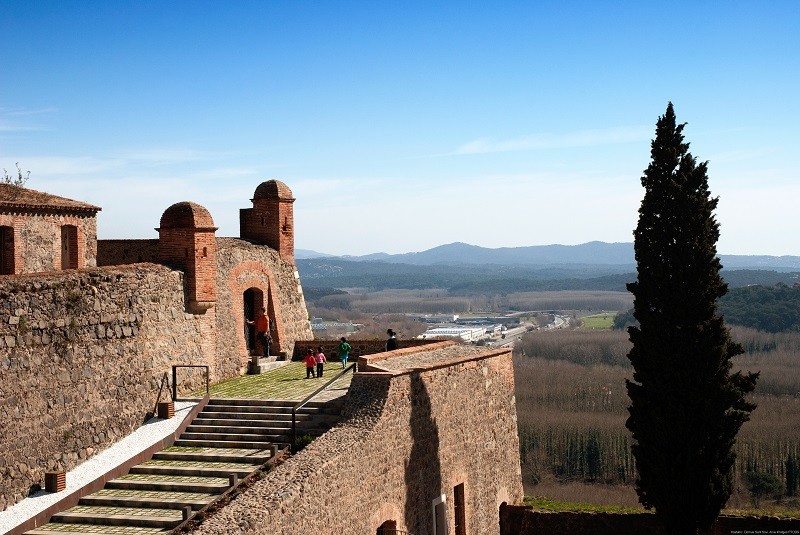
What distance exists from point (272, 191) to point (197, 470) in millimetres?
11217

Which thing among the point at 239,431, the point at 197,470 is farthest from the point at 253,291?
the point at 197,470

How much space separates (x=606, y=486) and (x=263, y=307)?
45.3m

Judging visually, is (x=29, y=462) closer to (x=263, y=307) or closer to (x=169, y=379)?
(x=169, y=379)

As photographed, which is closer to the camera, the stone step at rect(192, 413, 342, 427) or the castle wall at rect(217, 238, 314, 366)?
the stone step at rect(192, 413, 342, 427)

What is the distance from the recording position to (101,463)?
56.7 ft

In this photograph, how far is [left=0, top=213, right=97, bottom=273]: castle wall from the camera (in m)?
25.5

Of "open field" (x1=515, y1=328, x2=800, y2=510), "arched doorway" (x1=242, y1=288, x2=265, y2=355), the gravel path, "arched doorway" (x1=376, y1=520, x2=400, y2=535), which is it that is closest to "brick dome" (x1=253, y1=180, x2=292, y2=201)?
"arched doorway" (x1=242, y1=288, x2=265, y2=355)

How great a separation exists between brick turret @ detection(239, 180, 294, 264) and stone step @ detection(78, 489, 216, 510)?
36.4 feet

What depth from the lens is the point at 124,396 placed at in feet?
60.8

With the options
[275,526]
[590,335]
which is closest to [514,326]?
[590,335]

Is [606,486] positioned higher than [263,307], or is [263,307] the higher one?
[263,307]

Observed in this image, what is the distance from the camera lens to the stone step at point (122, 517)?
15.1 metres

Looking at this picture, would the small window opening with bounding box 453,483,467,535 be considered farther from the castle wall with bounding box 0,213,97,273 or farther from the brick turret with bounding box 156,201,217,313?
the castle wall with bounding box 0,213,97,273

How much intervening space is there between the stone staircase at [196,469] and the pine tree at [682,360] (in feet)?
22.0
